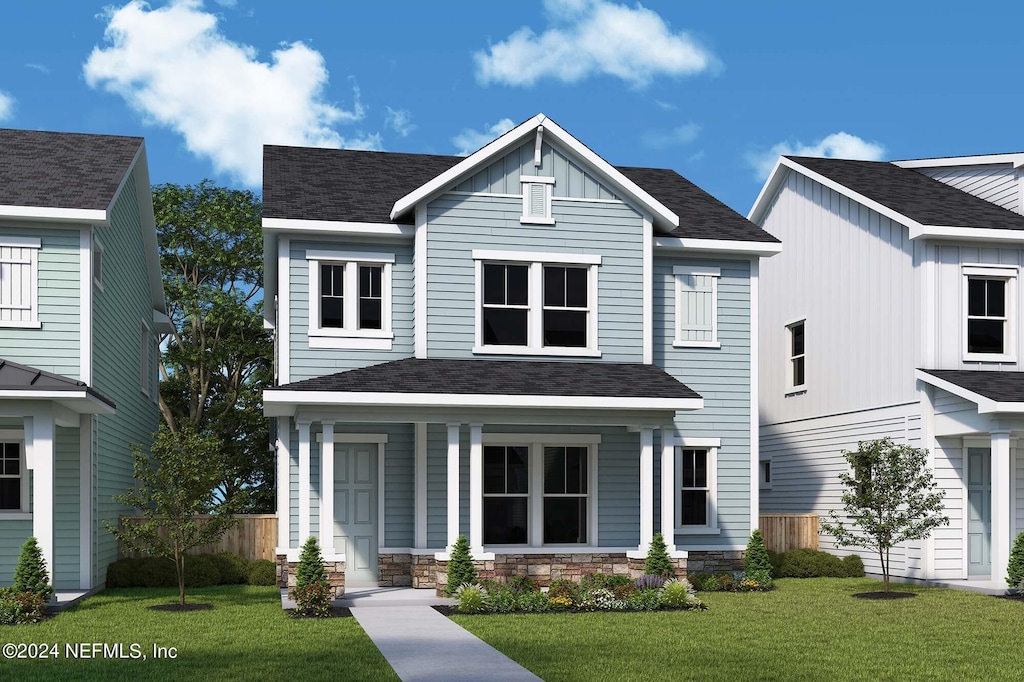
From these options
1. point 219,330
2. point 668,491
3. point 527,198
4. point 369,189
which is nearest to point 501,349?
point 527,198

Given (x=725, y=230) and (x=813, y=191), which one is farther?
(x=813, y=191)

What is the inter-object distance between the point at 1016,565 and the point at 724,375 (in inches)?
253

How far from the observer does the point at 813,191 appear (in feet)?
91.5

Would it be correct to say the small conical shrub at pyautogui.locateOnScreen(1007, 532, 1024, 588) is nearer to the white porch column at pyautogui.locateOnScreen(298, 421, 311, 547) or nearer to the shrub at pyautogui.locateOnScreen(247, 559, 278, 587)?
the white porch column at pyautogui.locateOnScreen(298, 421, 311, 547)

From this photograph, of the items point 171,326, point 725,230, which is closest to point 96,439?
point 171,326

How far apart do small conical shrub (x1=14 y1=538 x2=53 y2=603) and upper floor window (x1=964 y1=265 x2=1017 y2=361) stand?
17.7 meters

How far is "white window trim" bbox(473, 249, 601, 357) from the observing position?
21859mm

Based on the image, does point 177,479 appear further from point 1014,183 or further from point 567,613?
point 1014,183

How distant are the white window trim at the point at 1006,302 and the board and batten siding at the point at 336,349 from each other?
1116 centimetres

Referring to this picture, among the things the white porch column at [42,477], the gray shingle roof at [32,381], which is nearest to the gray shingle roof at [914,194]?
the gray shingle roof at [32,381]

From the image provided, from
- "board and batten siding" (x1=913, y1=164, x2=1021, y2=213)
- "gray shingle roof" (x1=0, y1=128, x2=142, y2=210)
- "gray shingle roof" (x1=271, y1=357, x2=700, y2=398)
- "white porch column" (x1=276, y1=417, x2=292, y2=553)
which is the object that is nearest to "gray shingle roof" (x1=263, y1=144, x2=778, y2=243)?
"gray shingle roof" (x1=0, y1=128, x2=142, y2=210)

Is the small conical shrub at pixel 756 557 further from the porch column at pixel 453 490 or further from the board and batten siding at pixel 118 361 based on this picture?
the board and batten siding at pixel 118 361

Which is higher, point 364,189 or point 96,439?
point 364,189

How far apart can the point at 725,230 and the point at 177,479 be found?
1183 centimetres
